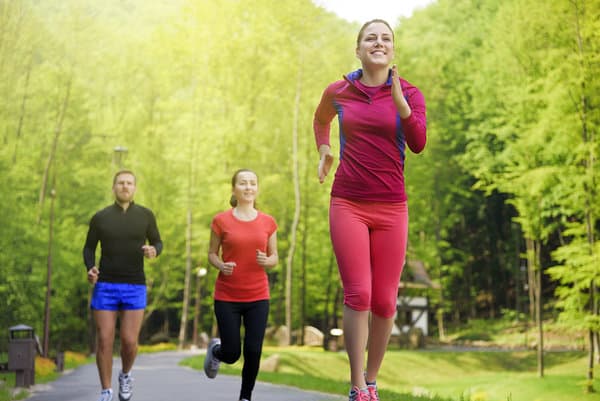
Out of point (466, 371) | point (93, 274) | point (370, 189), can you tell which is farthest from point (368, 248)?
point (466, 371)

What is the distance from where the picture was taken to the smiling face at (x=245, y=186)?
264 inches

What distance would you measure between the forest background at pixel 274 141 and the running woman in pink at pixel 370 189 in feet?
53.6

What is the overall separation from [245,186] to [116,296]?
1501 mm

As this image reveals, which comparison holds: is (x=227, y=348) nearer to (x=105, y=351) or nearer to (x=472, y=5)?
(x=105, y=351)

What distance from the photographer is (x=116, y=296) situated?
23.4 ft

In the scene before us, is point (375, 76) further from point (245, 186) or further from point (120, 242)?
point (120, 242)

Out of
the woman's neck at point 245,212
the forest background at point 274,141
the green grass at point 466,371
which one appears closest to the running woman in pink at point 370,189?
the woman's neck at point 245,212

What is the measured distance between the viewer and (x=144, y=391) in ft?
32.6

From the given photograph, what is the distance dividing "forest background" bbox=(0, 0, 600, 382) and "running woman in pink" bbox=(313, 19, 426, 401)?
16338mm

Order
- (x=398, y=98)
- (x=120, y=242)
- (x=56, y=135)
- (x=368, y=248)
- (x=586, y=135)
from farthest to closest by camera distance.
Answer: (x=56, y=135) < (x=586, y=135) < (x=120, y=242) < (x=368, y=248) < (x=398, y=98)

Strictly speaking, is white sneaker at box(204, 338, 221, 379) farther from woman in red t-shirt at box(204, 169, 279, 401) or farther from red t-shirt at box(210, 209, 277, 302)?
red t-shirt at box(210, 209, 277, 302)

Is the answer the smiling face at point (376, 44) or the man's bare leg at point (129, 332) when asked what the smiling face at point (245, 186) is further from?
the smiling face at point (376, 44)

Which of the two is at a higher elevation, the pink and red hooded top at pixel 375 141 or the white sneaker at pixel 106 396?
the pink and red hooded top at pixel 375 141

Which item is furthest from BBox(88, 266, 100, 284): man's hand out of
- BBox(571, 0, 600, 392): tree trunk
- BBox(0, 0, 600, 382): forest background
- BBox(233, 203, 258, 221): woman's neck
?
BBox(571, 0, 600, 392): tree trunk
